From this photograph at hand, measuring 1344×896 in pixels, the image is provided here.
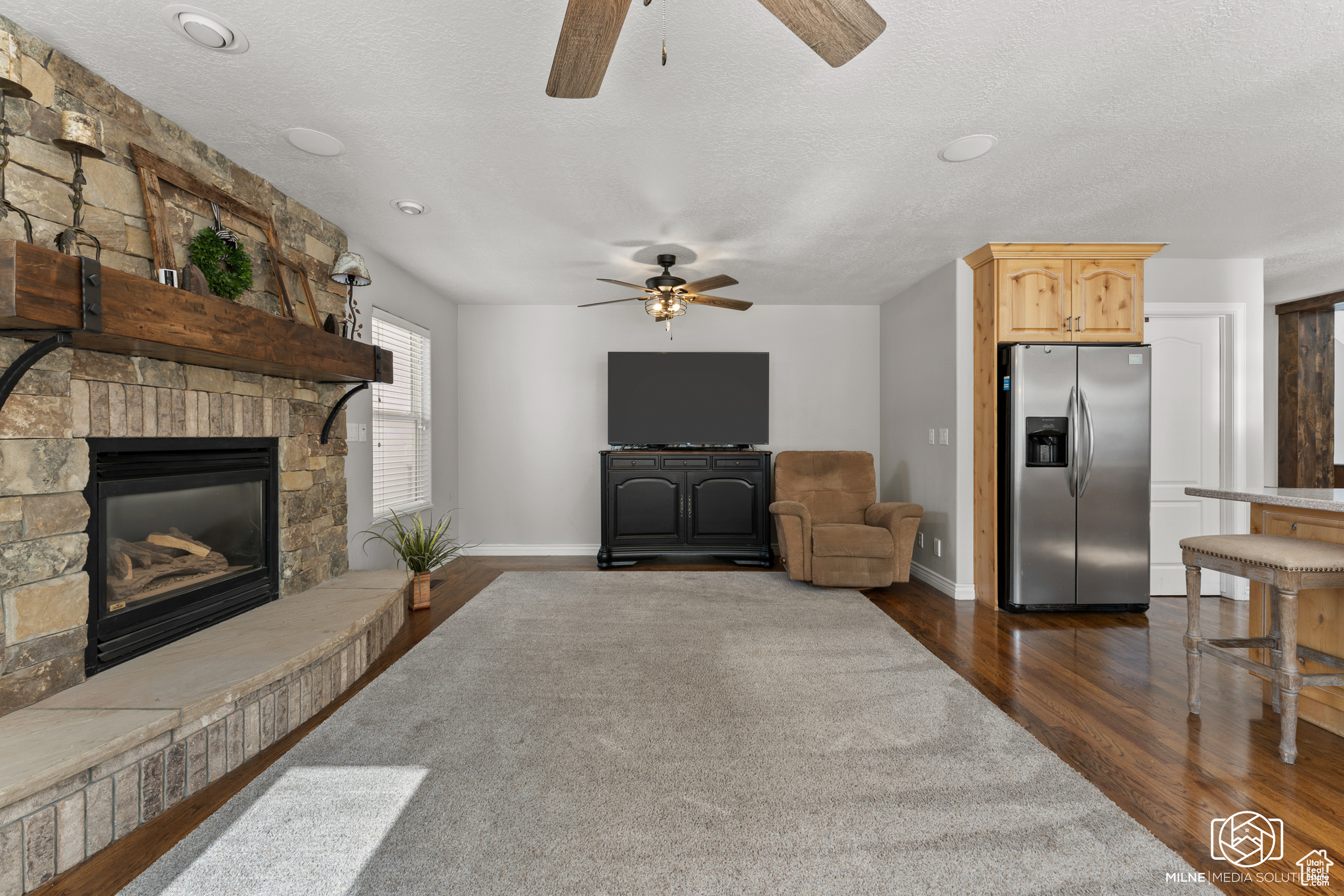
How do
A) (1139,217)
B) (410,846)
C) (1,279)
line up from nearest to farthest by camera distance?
(1,279) < (410,846) < (1139,217)

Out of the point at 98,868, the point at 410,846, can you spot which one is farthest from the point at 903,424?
the point at 98,868

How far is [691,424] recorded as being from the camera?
5.31m

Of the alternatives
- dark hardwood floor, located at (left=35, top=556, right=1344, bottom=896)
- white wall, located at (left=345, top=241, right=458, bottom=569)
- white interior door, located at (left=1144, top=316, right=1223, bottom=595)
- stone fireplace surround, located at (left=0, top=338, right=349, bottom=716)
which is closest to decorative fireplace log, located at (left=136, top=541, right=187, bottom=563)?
stone fireplace surround, located at (left=0, top=338, right=349, bottom=716)

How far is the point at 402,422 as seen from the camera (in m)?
4.41

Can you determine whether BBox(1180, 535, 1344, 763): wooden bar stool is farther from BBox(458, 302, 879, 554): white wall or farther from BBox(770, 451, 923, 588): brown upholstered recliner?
BBox(458, 302, 879, 554): white wall

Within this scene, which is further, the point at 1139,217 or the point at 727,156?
the point at 1139,217

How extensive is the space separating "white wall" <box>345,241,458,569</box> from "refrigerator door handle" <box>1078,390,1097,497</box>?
14.6 ft

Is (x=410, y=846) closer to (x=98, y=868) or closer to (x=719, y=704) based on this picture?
(x=98, y=868)

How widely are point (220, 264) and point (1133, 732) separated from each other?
389 cm

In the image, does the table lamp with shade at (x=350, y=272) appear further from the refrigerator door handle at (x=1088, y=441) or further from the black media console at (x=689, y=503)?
the refrigerator door handle at (x=1088, y=441)

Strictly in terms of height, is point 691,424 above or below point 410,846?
above

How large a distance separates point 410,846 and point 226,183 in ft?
8.80

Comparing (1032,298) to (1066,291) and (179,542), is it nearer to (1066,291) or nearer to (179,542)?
(1066,291)

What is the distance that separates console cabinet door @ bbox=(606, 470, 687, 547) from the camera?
5.00 metres
